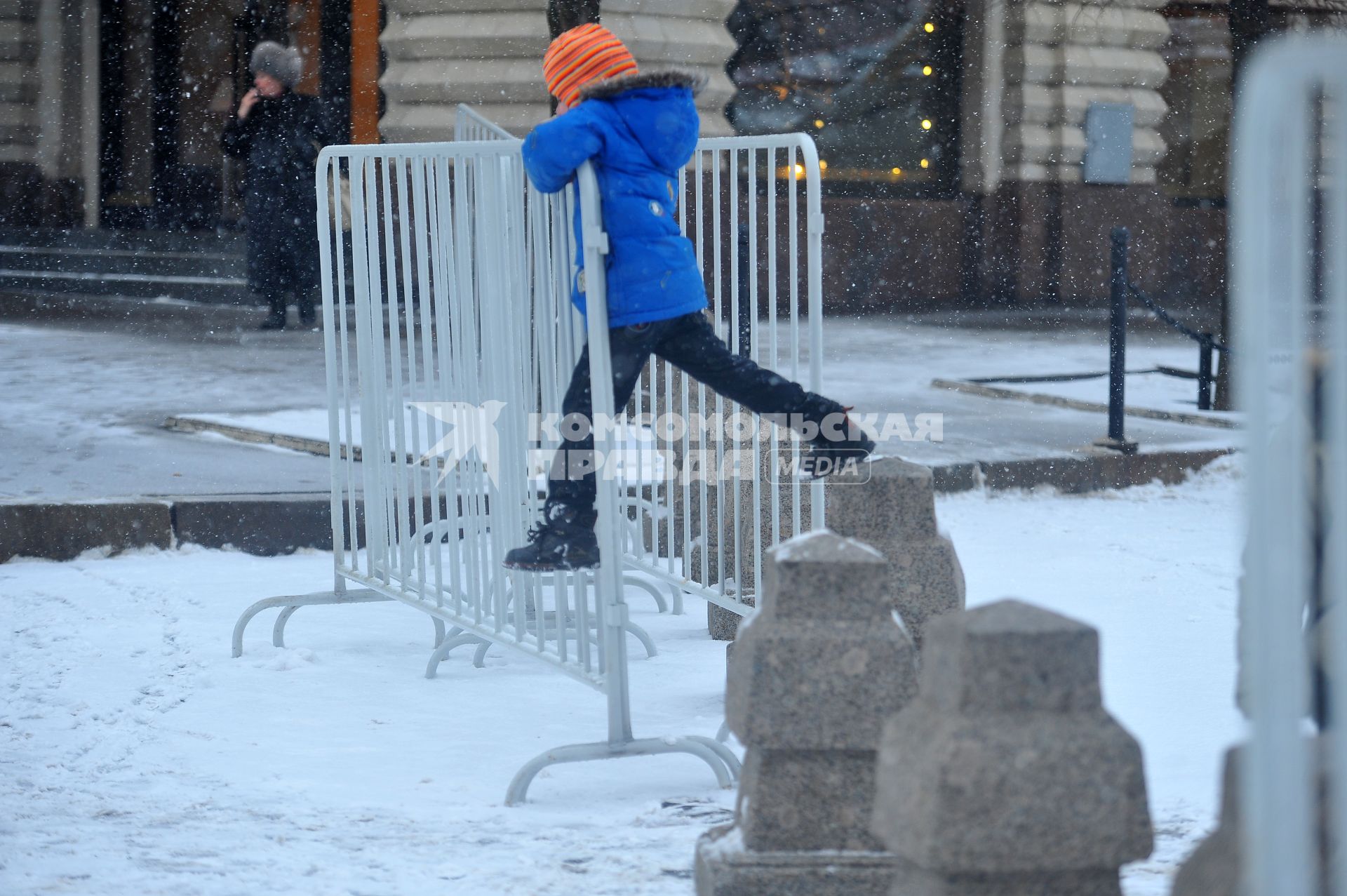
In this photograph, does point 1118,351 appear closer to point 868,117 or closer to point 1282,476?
point 1282,476

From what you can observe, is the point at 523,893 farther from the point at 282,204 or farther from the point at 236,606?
the point at 282,204

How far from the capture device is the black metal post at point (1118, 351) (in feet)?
24.4

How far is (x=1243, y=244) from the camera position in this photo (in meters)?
1.63

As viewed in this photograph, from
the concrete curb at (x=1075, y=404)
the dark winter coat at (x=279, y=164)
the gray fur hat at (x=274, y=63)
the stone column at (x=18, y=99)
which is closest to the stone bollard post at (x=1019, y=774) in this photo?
the concrete curb at (x=1075, y=404)

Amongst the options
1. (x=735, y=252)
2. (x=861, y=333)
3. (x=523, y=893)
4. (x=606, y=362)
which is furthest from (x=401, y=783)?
(x=861, y=333)

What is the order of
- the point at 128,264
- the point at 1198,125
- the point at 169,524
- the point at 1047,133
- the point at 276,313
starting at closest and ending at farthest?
the point at 169,524 → the point at 276,313 → the point at 128,264 → the point at 1047,133 → the point at 1198,125

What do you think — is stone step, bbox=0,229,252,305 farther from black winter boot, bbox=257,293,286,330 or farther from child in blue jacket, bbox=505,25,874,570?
child in blue jacket, bbox=505,25,874,570

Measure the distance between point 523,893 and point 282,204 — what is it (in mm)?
9286

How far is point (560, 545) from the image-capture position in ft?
12.1

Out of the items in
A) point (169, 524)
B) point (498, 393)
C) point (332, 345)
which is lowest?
point (169, 524)

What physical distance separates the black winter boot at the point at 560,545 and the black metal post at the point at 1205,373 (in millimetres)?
6166

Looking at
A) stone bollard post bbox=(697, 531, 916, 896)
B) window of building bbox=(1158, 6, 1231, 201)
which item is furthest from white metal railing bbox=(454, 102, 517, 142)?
window of building bbox=(1158, 6, 1231, 201)

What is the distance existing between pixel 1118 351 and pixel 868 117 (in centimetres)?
922

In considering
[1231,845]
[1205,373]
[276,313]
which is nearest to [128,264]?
[276,313]
